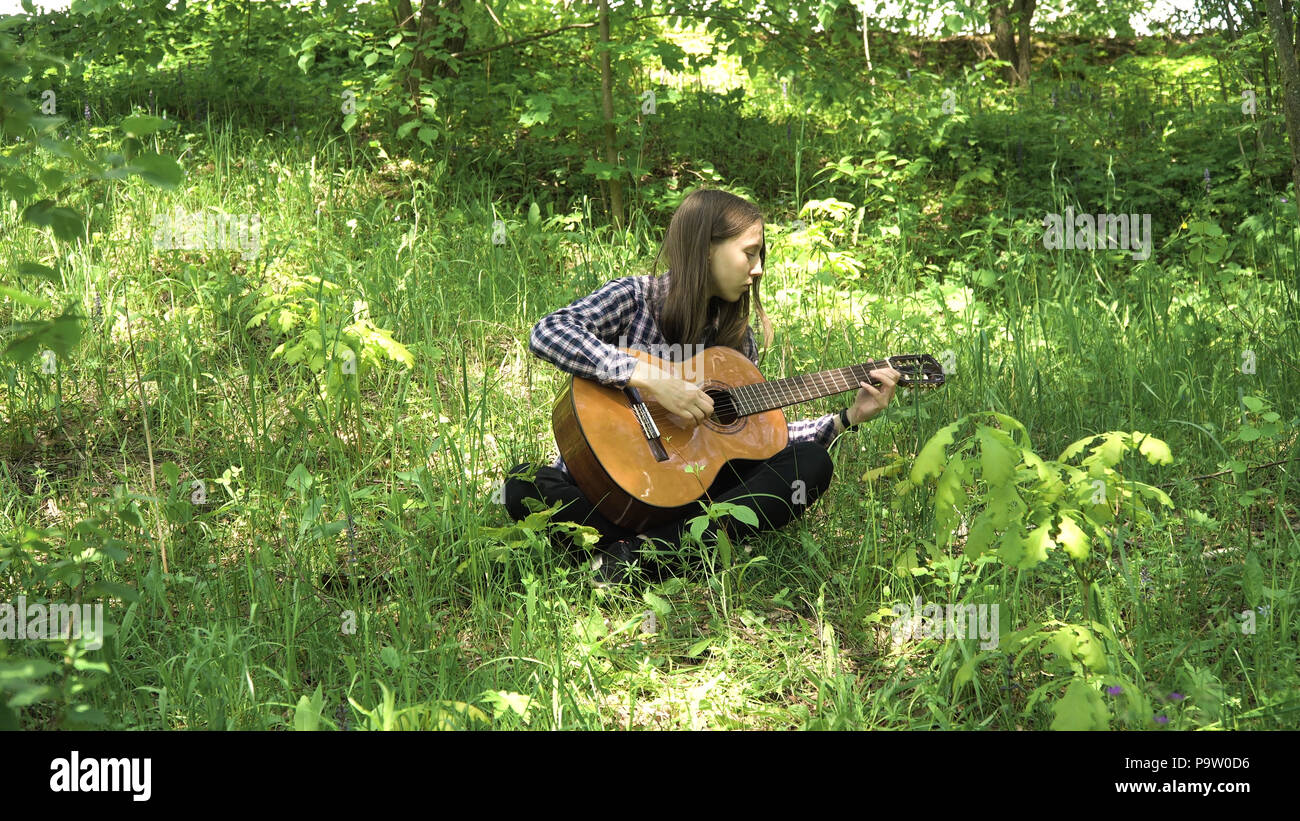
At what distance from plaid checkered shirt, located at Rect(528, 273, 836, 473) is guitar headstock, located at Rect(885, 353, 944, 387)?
0.26 meters

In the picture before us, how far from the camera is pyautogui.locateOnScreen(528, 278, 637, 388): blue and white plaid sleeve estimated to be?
3053mm

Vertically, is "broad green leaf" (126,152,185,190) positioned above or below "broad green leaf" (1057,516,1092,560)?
above

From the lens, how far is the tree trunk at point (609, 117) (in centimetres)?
512

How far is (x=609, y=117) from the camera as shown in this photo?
17.2ft

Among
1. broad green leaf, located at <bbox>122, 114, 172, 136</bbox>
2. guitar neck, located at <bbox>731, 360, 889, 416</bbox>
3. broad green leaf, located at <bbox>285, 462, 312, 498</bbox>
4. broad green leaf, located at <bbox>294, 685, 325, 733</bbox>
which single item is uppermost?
broad green leaf, located at <bbox>122, 114, 172, 136</bbox>

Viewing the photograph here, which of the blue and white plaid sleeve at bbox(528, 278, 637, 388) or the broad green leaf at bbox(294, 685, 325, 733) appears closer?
the broad green leaf at bbox(294, 685, 325, 733)

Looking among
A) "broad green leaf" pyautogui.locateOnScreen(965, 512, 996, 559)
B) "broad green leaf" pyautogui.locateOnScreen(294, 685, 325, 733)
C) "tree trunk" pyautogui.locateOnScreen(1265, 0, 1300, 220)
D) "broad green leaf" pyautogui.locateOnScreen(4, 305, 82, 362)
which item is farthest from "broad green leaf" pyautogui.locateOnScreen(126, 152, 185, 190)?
"tree trunk" pyautogui.locateOnScreen(1265, 0, 1300, 220)

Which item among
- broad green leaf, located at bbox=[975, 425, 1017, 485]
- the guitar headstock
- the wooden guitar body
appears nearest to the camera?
broad green leaf, located at bbox=[975, 425, 1017, 485]

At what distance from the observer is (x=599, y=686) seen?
238cm

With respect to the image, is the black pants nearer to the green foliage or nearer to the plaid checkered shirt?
the plaid checkered shirt

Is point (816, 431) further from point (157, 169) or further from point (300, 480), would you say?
point (157, 169)

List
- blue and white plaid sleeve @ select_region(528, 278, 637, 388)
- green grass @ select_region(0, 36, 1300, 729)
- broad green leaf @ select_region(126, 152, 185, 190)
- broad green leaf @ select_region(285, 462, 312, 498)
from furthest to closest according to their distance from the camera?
1. blue and white plaid sleeve @ select_region(528, 278, 637, 388)
2. broad green leaf @ select_region(285, 462, 312, 498)
3. green grass @ select_region(0, 36, 1300, 729)
4. broad green leaf @ select_region(126, 152, 185, 190)

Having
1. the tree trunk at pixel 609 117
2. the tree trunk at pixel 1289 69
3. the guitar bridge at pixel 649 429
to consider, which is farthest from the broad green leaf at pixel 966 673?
the tree trunk at pixel 609 117
